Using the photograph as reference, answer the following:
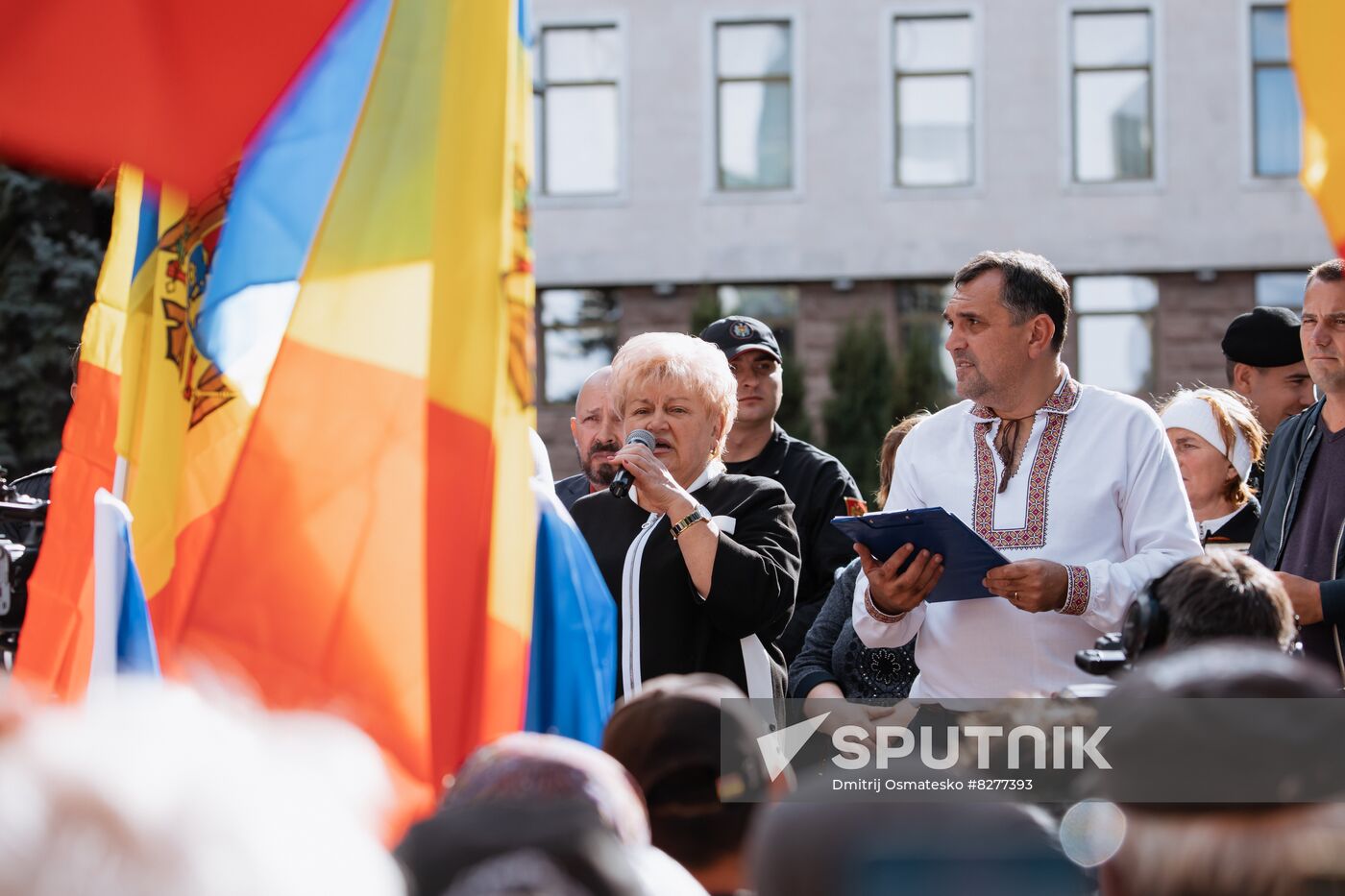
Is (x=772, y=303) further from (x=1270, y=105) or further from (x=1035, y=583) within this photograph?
(x=1035, y=583)

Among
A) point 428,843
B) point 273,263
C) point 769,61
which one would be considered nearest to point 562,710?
point 273,263

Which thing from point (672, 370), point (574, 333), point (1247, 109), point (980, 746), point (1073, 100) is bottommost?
point (980, 746)

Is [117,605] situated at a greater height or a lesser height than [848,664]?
greater

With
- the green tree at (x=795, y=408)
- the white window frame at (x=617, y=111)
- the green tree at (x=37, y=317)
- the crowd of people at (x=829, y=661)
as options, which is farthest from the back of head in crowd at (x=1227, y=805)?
the white window frame at (x=617, y=111)

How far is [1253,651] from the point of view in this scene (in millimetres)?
1315

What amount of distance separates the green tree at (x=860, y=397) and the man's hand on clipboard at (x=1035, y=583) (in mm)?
14249

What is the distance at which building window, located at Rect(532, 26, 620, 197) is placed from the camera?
18.4 meters

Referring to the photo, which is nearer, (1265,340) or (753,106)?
(1265,340)

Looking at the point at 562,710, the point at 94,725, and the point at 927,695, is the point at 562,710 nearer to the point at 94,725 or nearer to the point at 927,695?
the point at 927,695

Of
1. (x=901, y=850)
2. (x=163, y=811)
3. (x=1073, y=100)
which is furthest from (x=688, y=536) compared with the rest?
(x=1073, y=100)

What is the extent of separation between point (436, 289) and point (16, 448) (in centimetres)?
1391

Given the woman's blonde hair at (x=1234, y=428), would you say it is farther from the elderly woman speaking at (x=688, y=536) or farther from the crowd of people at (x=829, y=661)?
the elderly woman speaking at (x=688, y=536)

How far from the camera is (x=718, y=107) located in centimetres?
1833

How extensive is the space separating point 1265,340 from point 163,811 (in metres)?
4.66
